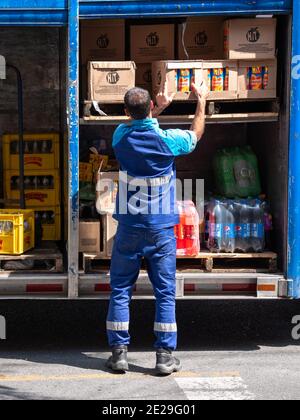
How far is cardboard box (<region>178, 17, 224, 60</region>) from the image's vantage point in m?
6.89

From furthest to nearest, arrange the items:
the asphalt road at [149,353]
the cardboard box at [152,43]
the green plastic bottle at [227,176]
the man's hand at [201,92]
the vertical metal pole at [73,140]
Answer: the green plastic bottle at [227,176] → the cardboard box at [152,43] → the man's hand at [201,92] → the vertical metal pole at [73,140] → the asphalt road at [149,353]

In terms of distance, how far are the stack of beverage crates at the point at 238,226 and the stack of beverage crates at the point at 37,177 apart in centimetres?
178

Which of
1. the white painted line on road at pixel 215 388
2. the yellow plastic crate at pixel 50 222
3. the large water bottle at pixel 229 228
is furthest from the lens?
the yellow plastic crate at pixel 50 222

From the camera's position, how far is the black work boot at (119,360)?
588 cm

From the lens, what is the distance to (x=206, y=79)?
21.0ft

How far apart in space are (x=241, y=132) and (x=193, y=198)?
107cm

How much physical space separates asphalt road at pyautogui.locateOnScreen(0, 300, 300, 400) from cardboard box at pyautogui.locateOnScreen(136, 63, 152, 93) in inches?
82.4

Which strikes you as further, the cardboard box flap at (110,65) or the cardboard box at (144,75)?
the cardboard box at (144,75)

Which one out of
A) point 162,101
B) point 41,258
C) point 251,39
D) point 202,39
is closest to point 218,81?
point 251,39

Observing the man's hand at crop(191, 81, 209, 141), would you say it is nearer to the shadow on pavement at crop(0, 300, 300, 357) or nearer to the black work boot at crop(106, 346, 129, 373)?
the black work boot at crop(106, 346, 129, 373)

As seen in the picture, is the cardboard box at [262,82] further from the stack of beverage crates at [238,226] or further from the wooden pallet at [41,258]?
the wooden pallet at [41,258]

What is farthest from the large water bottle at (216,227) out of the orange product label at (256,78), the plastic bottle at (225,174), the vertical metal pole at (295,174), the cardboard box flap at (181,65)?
the cardboard box flap at (181,65)
